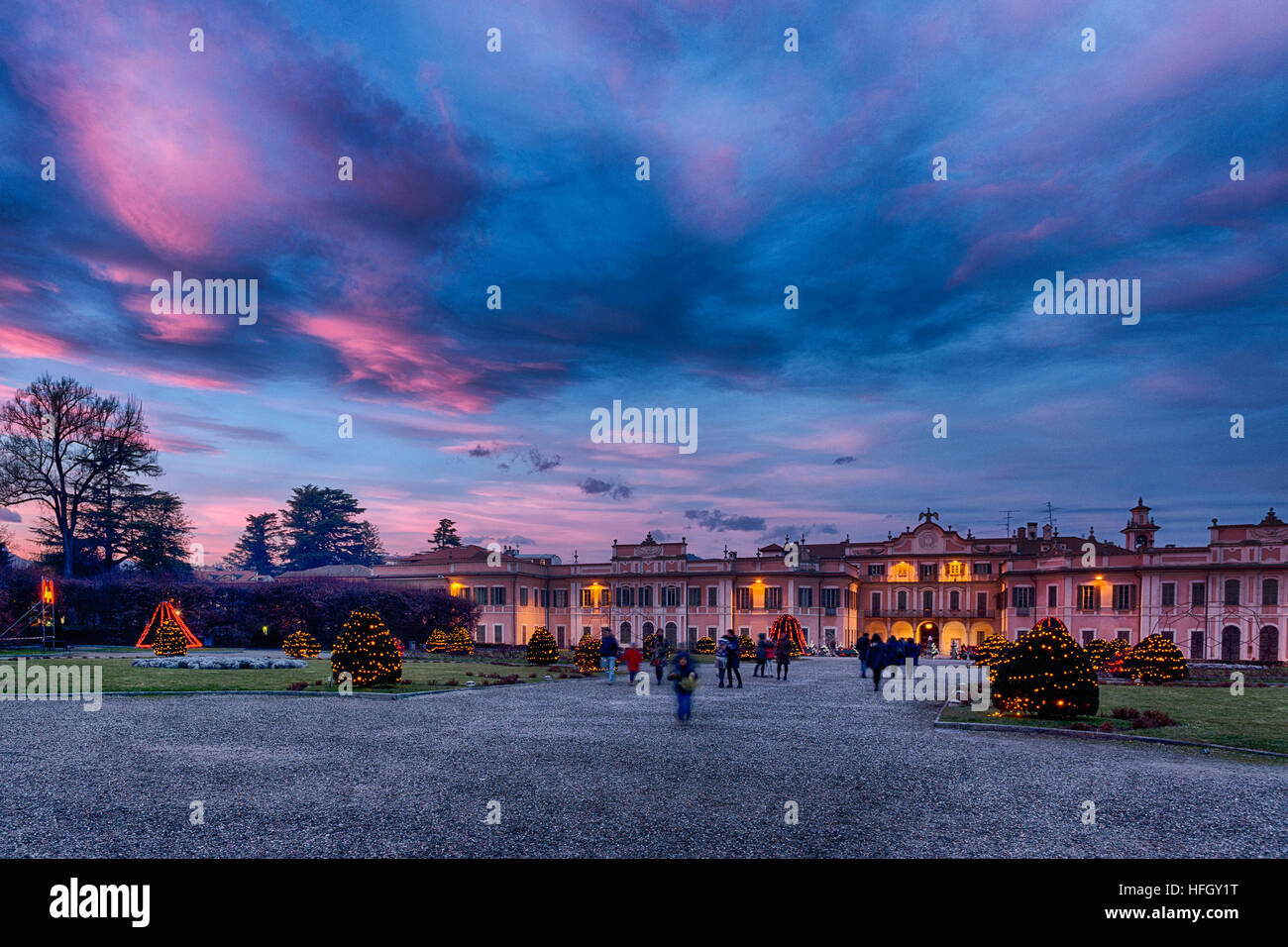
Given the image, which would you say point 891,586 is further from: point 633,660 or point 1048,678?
point 1048,678

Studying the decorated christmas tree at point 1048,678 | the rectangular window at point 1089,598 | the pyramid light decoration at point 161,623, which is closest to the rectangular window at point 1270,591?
the rectangular window at point 1089,598

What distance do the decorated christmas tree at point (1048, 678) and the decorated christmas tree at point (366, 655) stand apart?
1513 centimetres

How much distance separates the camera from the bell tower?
53.9 meters

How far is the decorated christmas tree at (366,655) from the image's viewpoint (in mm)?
18891

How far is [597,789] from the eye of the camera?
807 centimetres

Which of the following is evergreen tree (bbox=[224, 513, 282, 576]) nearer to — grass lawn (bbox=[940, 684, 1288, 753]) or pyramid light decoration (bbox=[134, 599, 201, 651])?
pyramid light decoration (bbox=[134, 599, 201, 651])

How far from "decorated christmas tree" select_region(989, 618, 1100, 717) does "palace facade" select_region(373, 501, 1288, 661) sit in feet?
142

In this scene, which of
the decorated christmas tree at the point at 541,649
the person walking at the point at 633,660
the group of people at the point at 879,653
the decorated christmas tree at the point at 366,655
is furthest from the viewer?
the decorated christmas tree at the point at 541,649

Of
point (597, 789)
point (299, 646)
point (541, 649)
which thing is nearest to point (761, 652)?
point (541, 649)

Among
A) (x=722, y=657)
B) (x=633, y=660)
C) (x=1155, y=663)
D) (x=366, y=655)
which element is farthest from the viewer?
(x=1155, y=663)

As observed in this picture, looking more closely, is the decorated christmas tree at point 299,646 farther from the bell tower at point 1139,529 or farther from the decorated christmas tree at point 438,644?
the bell tower at point 1139,529

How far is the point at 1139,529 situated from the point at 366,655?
58.1 m
